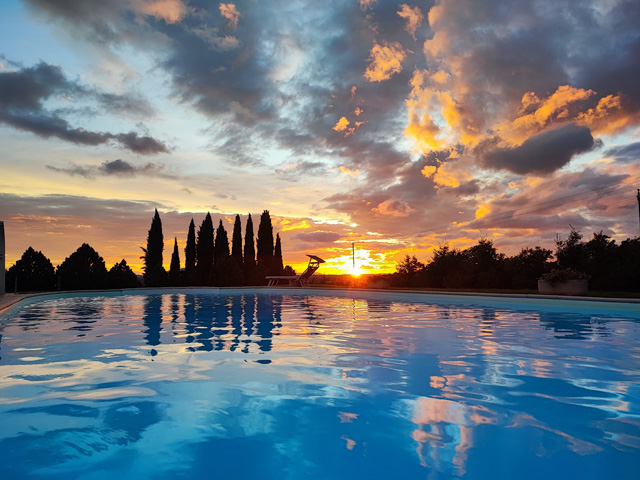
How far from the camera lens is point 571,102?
54.0 ft

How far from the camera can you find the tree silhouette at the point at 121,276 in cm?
3123

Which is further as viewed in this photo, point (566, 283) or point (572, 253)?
point (572, 253)

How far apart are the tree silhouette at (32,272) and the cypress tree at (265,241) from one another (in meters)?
19.7

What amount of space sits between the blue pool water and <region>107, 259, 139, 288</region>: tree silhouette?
2448 centimetres

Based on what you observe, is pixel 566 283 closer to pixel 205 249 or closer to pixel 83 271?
pixel 83 271

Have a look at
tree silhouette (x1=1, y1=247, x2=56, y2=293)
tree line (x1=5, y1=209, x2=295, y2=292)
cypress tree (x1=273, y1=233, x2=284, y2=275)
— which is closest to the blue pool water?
tree silhouette (x1=1, y1=247, x2=56, y2=293)

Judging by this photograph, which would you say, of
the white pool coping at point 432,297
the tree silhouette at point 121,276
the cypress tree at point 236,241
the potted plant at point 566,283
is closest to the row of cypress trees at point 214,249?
the cypress tree at point 236,241

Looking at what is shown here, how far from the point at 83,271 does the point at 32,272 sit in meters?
3.27

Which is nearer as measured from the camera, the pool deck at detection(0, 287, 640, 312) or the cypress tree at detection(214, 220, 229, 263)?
the pool deck at detection(0, 287, 640, 312)

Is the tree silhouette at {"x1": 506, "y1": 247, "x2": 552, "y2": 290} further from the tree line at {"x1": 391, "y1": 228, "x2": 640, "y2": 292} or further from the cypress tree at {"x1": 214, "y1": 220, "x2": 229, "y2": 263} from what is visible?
the cypress tree at {"x1": 214, "y1": 220, "x2": 229, "y2": 263}

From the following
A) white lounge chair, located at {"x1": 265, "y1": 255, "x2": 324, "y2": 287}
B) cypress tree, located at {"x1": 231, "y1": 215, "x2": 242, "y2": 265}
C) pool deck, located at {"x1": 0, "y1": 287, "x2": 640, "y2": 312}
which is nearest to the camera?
pool deck, located at {"x1": 0, "y1": 287, "x2": 640, "y2": 312}

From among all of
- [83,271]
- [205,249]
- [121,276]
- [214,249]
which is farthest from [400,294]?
[205,249]

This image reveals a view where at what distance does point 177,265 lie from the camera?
46.1m

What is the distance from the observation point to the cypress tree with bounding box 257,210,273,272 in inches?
1709
